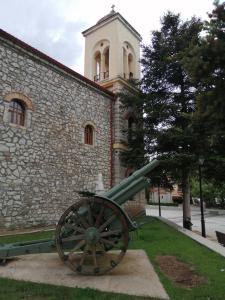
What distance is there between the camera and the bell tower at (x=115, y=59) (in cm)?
1734

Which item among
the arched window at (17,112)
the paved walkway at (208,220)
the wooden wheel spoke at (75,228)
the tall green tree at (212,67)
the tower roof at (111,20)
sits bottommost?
the paved walkway at (208,220)

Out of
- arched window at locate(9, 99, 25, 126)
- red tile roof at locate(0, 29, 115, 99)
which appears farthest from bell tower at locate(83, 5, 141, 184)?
arched window at locate(9, 99, 25, 126)

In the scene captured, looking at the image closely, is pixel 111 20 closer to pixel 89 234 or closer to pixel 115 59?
pixel 115 59

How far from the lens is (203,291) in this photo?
4.68 meters

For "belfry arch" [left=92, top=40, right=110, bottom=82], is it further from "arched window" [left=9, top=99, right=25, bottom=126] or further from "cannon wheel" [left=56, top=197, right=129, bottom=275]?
"cannon wheel" [left=56, top=197, right=129, bottom=275]

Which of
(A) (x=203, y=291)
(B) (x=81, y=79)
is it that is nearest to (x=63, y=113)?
(B) (x=81, y=79)

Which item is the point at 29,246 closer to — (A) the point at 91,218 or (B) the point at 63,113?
(A) the point at 91,218

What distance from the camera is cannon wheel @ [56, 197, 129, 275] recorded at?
5.28 metres

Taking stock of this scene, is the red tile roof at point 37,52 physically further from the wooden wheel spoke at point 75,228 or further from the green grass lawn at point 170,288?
the green grass lawn at point 170,288

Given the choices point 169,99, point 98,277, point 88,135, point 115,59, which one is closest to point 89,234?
point 98,277

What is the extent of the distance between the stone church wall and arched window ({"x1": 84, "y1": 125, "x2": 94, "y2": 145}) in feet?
0.86

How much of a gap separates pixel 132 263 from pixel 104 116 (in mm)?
11393

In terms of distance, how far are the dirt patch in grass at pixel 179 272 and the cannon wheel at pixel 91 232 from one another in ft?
3.51

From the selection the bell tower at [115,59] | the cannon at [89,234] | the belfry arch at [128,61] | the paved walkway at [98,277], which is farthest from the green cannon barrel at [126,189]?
the belfry arch at [128,61]
